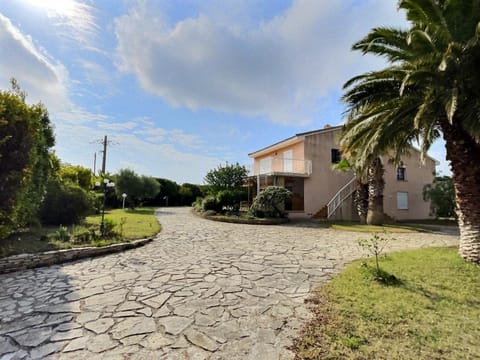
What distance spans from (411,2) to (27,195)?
12.1 metres

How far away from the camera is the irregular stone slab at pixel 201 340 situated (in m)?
2.81

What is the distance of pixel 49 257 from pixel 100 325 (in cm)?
415

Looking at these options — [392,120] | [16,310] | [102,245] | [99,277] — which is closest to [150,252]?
[102,245]

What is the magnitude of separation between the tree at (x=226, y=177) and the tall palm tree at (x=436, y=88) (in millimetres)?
13197

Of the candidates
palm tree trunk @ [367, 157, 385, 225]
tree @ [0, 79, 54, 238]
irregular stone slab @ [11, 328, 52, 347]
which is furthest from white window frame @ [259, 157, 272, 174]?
irregular stone slab @ [11, 328, 52, 347]

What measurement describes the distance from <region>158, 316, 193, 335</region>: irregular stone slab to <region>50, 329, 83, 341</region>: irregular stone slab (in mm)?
972

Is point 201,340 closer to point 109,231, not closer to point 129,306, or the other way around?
point 129,306

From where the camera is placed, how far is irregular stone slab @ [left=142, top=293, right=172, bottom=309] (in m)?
3.89

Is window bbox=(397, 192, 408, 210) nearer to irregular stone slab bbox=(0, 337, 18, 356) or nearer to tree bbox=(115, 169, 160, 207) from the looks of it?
tree bbox=(115, 169, 160, 207)

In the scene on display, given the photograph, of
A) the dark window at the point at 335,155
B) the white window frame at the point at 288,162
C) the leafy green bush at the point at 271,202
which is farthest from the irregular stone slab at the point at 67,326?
the dark window at the point at 335,155

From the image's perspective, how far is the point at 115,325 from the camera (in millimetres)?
3266

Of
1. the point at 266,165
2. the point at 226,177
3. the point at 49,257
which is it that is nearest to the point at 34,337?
the point at 49,257

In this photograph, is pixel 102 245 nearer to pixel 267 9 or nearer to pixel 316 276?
pixel 316 276

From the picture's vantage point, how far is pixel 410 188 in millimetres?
21906
